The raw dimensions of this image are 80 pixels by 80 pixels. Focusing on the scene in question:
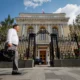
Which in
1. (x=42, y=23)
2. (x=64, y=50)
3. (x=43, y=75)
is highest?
(x=42, y=23)

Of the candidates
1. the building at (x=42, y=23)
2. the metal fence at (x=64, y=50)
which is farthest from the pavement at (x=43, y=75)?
the building at (x=42, y=23)

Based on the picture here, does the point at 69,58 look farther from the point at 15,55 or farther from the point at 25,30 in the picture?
the point at 25,30

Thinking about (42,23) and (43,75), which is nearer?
(43,75)

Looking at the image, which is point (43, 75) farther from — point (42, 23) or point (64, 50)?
point (42, 23)

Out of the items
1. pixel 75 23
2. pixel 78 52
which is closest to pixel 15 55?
pixel 78 52

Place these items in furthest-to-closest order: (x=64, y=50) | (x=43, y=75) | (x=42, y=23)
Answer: (x=42, y=23) → (x=64, y=50) → (x=43, y=75)

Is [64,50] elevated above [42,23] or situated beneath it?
situated beneath

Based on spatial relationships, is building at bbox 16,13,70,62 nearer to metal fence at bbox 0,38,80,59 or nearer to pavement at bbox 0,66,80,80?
metal fence at bbox 0,38,80,59

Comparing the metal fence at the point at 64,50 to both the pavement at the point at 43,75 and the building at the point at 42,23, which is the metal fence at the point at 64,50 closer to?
the pavement at the point at 43,75

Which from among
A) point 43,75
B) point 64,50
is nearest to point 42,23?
point 64,50

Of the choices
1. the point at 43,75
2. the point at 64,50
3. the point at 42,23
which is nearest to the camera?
the point at 43,75

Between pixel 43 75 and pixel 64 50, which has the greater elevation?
pixel 64 50

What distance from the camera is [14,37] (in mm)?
4527

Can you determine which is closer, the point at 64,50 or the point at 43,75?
the point at 43,75
